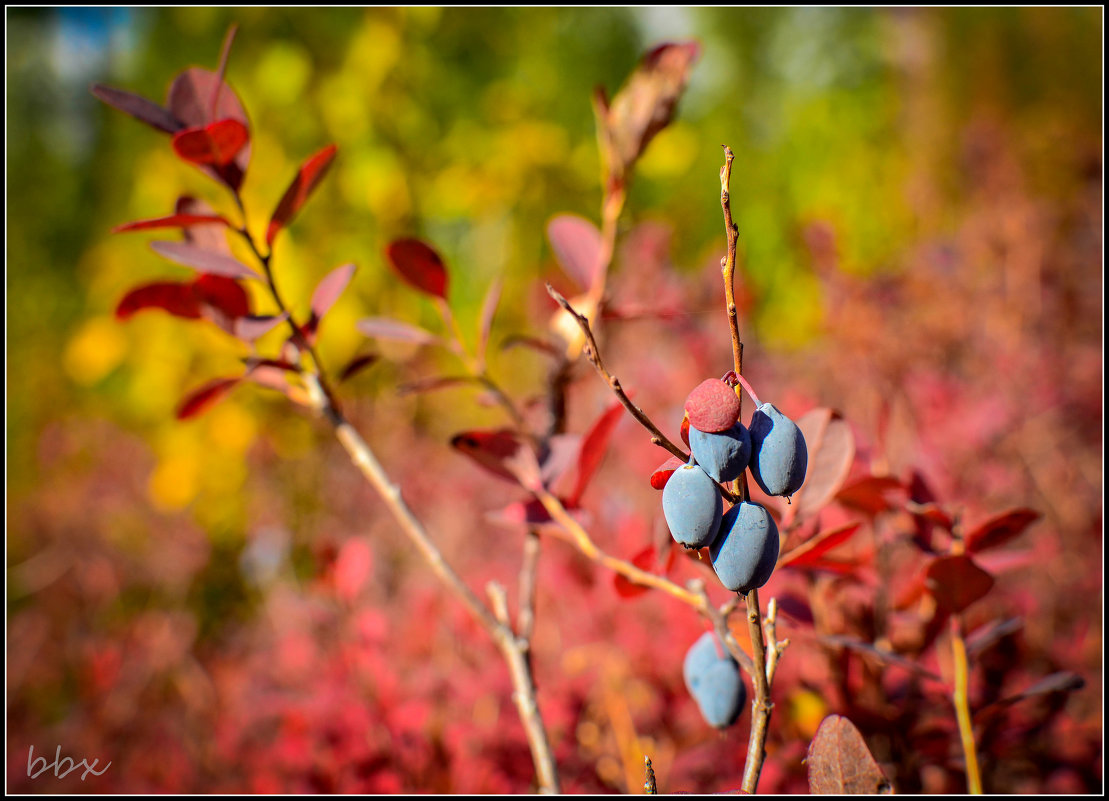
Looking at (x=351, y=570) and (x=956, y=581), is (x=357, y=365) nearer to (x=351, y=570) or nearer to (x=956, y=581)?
(x=351, y=570)

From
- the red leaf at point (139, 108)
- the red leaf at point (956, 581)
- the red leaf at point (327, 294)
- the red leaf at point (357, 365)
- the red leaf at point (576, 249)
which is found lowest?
the red leaf at point (956, 581)

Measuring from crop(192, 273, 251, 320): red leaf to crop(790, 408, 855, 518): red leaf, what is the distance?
39cm

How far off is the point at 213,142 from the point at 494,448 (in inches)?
10.4

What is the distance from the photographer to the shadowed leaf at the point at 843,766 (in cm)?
32

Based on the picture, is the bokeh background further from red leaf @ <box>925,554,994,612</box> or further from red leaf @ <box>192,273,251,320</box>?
red leaf @ <box>192,273,251,320</box>

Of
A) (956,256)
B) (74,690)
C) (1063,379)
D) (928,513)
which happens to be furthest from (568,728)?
(74,690)

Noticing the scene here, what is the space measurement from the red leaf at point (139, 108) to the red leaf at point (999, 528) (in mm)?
587

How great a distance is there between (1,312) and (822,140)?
561 centimetres

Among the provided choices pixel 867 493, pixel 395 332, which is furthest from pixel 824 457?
pixel 395 332

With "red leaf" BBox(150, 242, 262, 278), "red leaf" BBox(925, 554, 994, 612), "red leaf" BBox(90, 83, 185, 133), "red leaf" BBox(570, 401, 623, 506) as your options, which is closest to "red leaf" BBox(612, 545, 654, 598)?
"red leaf" BBox(570, 401, 623, 506)

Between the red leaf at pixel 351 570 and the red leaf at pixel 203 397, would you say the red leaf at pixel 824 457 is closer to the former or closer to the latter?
the red leaf at pixel 203 397

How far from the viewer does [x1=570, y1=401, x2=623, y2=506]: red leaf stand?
17.7 inches

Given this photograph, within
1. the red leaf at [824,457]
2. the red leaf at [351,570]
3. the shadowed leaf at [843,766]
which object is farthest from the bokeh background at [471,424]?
the shadowed leaf at [843,766]

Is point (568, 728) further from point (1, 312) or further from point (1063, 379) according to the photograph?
point (1063, 379)
